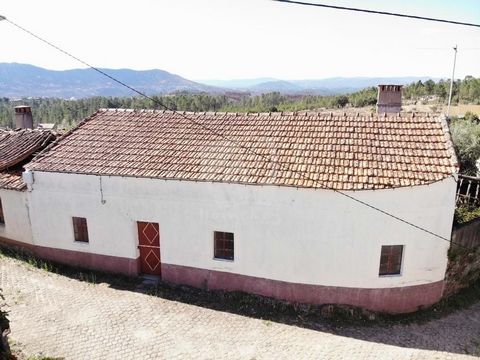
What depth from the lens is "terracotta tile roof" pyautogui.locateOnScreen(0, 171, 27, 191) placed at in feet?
50.7

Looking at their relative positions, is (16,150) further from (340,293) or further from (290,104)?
(290,104)

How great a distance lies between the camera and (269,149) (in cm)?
1350

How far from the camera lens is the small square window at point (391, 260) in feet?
39.6

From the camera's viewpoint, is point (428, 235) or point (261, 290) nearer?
point (428, 235)

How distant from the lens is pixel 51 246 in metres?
15.4

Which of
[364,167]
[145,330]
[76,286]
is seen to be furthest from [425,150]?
[76,286]

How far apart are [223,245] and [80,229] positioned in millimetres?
5735

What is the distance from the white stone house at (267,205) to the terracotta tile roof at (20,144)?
2767 mm

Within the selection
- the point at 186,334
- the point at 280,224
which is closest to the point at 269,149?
the point at 280,224

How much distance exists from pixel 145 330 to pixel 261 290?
12.4 ft

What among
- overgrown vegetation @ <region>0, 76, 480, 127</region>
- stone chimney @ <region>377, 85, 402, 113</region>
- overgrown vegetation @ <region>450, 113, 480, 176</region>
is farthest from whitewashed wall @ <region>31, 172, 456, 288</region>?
overgrown vegetation @ <region>0, 76, 480, 127</region>

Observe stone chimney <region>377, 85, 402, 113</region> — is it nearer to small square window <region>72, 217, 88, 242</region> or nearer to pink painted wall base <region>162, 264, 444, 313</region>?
pink painted wall base <region>162, 264, 444, 313</region>

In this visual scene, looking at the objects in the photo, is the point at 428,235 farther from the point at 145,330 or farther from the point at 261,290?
the point at 145,330

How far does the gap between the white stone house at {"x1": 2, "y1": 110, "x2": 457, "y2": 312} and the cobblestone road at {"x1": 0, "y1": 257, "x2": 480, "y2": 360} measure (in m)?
1.06
